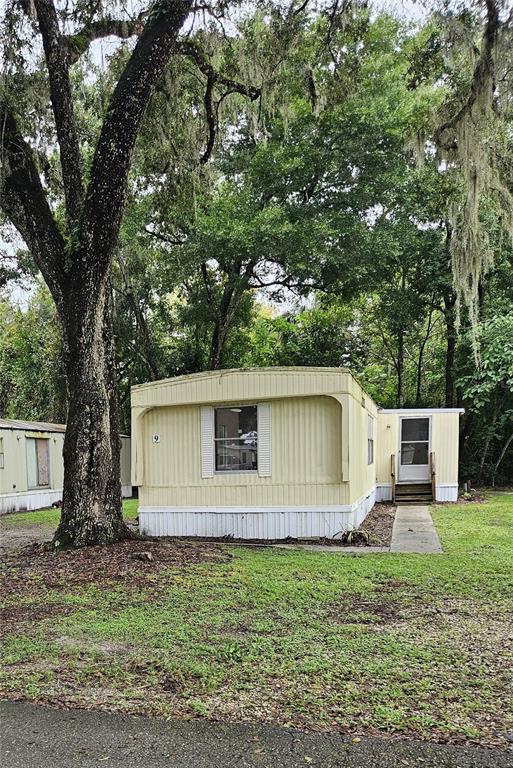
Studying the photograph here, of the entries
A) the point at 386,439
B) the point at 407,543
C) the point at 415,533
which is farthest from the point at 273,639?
the point at 386,439

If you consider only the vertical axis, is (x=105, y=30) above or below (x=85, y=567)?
above

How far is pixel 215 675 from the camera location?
3145 millimetres

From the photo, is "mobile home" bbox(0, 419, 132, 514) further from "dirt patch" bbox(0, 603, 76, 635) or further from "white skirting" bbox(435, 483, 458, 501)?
"white skirting" bbox(435, 483, 458, 501)

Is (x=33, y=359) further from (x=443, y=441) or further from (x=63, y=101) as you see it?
(x=63, y=101)

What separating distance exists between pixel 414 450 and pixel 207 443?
274 inches

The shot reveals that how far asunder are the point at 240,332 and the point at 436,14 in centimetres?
1272

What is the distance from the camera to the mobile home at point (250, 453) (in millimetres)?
7977

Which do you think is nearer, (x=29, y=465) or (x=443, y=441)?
(x=443, y=441)

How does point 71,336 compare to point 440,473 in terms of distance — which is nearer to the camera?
point 71,336

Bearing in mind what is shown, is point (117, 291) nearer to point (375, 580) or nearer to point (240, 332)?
point (240, 332)

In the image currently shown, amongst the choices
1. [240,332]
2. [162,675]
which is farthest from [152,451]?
[240,332]

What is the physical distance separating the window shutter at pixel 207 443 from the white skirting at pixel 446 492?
701 centimetres

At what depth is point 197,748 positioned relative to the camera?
240cm

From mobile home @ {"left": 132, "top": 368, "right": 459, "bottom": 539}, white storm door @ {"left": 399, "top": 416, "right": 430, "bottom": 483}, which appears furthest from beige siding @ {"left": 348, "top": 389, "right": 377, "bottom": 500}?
white storm door @ {"left": 399, "top": 416, "right": 430, "bottom": 483}
